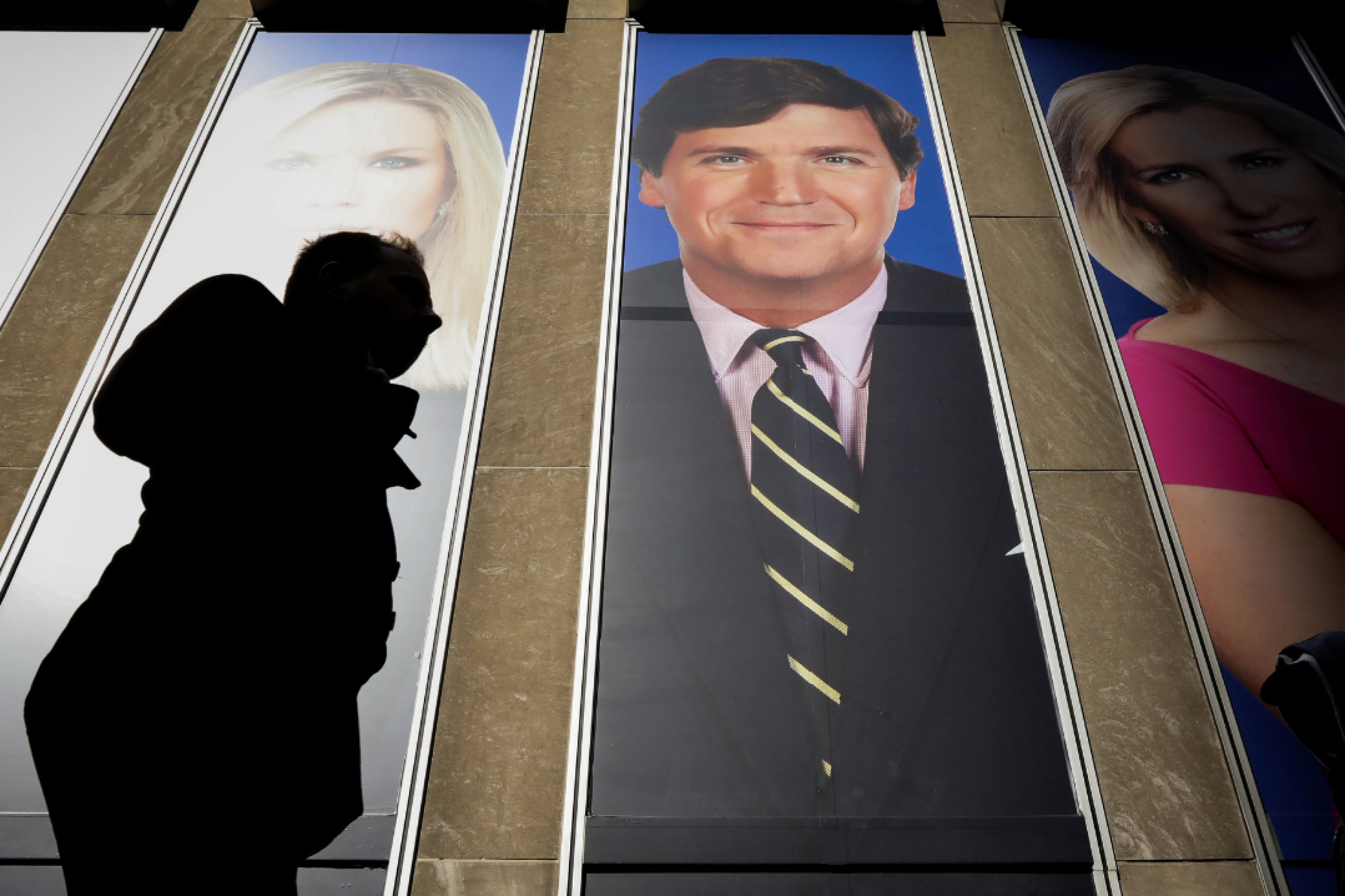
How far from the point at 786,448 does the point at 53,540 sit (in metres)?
2.46

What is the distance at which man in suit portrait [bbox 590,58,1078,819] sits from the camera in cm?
302

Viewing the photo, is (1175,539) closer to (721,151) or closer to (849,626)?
(849,626)

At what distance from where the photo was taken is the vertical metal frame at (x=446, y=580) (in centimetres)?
291

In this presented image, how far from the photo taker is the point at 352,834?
9.51 ft

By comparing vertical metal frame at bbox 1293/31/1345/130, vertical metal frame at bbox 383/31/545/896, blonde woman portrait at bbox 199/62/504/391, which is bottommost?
vertical metal frame at bbox 383/31/545/896

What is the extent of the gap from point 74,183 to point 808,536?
3.38m

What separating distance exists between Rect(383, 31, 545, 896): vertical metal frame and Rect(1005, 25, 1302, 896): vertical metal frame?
7.56ft

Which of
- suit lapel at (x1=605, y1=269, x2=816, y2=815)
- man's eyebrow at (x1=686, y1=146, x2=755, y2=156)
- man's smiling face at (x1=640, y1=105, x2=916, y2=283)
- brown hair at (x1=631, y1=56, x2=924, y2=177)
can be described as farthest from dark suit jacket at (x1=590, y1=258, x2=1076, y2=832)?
brown hair at (x1=631, y1=56, x2=924, y2=177)

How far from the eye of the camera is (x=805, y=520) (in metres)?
3.42

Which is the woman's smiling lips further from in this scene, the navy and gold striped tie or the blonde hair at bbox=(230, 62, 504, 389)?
the blonde hair at bbox=(230, 62, 504, 389)

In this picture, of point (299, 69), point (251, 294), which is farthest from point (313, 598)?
point (299, 69)

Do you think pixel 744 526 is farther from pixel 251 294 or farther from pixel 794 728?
pixel 251 294

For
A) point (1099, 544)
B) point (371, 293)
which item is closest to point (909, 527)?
point (1099, 544)

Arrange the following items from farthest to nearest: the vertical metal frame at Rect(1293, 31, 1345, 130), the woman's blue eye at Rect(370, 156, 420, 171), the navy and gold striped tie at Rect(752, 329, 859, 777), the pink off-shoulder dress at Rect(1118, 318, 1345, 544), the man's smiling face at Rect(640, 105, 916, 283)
Result: 1. the vertical metal frame at Rect(1293, 31, 1345, 130)
2. the woman's blue eye at Rect(370, 156, 420, 171)
3. the man's smiling face at Rect(640, 105, 916, 283)
4. the pink off-shoulder dress at Rect(1118, 318, 1345, 544)
5. the navy and gold striped tie at Rect(752, 329, 859, 777)
